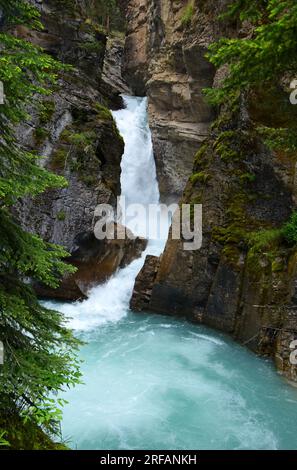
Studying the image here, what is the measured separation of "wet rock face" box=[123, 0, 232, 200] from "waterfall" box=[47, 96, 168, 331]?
0.89m

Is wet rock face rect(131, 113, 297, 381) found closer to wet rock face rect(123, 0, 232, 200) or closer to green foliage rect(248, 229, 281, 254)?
green foliage rect(248, 229, 281, 254)

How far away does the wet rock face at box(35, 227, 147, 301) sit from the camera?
16641 millimetres

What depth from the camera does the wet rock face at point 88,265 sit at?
16641 mm

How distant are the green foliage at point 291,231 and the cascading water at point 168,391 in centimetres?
378

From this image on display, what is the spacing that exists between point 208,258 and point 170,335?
322 centimetres

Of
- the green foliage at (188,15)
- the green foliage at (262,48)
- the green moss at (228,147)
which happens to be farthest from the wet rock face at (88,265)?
the green foliage at (188,15)

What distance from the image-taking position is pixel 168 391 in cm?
973

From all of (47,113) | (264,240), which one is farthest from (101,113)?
(264,240)

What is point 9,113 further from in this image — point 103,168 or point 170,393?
point 103,168

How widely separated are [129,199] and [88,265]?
853cm

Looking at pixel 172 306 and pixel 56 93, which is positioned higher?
pixel 56 93

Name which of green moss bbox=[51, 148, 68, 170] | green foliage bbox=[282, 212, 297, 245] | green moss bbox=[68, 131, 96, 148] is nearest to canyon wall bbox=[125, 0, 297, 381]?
green foliage bbox=[282, 212, 297, 245]

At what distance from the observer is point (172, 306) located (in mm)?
15336
